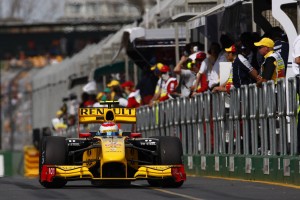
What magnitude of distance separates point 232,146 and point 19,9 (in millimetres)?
110234

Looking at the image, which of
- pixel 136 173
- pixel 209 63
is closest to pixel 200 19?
pixel 209 63

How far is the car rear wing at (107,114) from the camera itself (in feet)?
72.5

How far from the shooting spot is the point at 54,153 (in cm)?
2095

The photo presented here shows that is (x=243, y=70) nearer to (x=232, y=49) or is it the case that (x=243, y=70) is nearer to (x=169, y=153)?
(x=232, y=49)

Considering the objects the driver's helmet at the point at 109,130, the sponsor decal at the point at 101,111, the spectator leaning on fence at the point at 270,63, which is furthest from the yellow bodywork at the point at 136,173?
the spectator leaning on fence at the point at 270,63

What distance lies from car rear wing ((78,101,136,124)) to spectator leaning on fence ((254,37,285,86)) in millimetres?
1929

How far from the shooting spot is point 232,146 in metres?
24.8

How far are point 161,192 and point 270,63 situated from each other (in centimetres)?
344

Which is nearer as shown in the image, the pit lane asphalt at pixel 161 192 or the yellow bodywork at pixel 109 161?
the pit lane asphalt at pixel 161 192

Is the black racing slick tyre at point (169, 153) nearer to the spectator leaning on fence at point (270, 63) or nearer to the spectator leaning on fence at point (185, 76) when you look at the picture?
the spectator leaning on fence at point (270, 63)

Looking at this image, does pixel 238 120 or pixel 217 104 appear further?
pixel 217 104

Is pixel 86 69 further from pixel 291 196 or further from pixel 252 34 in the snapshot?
pixel 291 196

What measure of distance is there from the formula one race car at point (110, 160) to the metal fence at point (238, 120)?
5.22 ft

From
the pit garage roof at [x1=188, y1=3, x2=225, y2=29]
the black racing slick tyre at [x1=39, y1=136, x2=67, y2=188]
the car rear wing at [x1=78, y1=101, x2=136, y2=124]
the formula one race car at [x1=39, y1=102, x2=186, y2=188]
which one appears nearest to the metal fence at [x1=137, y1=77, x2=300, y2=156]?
the pit garage roof at [x1=188, y1=3, x2=225, y2=29]
